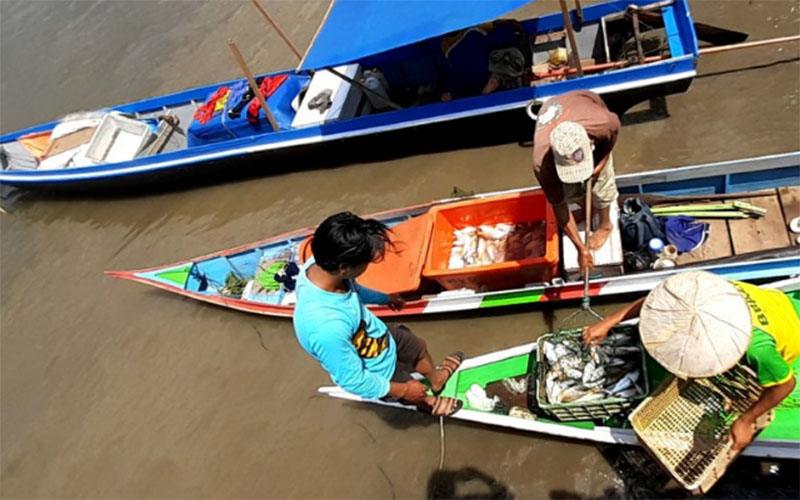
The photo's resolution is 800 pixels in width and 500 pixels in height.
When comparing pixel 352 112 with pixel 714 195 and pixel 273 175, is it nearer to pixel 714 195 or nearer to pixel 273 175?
pixel 273 175

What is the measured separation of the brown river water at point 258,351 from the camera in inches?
219

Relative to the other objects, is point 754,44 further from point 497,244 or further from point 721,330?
point 721,330

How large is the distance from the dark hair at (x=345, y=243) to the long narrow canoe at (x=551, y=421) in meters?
2.66

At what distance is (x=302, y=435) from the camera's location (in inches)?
249

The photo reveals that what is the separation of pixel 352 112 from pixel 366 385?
5896mm

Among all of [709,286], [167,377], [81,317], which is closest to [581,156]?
[709,286]

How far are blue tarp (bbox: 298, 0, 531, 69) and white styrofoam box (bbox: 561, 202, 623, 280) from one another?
2699mm

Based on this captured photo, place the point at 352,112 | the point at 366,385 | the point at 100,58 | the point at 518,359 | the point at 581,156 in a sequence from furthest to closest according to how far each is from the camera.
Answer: the point at 100,58, the point at 352,112, the point at 518,359, the point at 581,156, the point at 366,385

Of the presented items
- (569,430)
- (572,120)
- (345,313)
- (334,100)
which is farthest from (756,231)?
(334,100)

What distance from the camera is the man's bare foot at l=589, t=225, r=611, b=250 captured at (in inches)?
212

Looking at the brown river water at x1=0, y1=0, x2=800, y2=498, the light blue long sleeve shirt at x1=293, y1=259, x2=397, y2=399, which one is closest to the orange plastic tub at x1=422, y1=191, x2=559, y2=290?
the brown river water at x1=0, y1=0, x2=800, y2=498

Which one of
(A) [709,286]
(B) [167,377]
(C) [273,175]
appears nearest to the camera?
(A) [709,286]

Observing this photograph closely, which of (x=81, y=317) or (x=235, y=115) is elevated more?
(x=235, y=115)

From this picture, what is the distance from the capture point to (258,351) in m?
7.20
